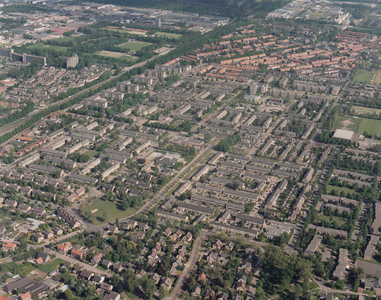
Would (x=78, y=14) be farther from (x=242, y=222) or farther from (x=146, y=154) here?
(x=242, y=222)

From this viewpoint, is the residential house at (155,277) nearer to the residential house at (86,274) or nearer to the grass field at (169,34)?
the residential house at (86,274)

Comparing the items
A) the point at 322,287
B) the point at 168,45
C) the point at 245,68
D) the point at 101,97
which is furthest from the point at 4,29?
the point at 322,287

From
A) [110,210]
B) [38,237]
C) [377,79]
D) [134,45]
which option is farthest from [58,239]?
[134,45]

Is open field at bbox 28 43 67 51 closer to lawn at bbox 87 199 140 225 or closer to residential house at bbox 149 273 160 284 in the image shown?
lawn at bbox 87 199 140 225

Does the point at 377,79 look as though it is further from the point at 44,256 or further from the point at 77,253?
the point at 44,256

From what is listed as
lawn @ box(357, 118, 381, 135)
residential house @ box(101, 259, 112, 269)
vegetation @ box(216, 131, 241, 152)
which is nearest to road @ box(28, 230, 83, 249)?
residential house @ box(101, 259, 112, 269)

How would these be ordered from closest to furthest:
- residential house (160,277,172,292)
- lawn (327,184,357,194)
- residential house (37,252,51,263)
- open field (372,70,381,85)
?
residential house (160,277,172,292) → residential house (37,252,51,263) → lawn (327,184,357,194) → open field (372,70,381,85)
